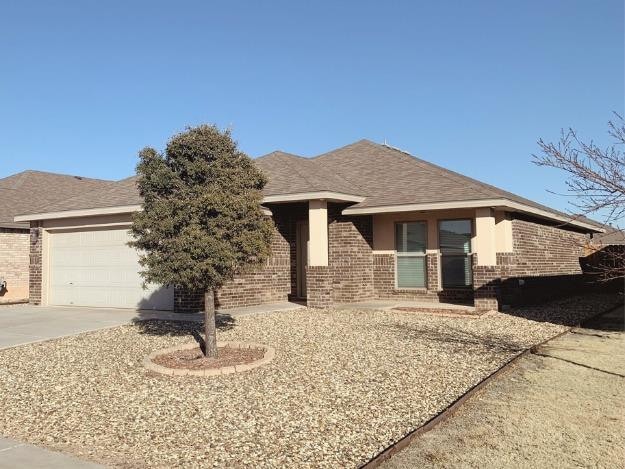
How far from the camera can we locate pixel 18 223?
62.2 feet

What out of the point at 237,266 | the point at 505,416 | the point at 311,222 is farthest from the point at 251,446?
the point at 311,222

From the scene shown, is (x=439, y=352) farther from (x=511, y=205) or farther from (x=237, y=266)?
(x=511, y=205)

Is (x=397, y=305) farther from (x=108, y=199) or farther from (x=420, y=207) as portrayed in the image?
(x=108, y=199)

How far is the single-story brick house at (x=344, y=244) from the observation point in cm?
1384

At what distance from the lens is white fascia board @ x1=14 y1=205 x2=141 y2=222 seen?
558 inches

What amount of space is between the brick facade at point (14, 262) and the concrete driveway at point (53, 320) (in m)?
3.17

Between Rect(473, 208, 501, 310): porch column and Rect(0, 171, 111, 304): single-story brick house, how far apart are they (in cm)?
1463

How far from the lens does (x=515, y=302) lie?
14336 mm

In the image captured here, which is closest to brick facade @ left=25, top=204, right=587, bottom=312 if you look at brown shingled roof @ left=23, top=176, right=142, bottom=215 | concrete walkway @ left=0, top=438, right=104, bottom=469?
brown shingled roof @ left=23, top=176, right=142, bottom=215

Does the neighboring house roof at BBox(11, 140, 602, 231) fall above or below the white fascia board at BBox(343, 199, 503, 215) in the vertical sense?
above

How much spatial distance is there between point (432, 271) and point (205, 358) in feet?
28.8

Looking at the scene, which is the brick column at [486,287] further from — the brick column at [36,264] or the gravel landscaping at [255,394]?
the brick column at [36,264]

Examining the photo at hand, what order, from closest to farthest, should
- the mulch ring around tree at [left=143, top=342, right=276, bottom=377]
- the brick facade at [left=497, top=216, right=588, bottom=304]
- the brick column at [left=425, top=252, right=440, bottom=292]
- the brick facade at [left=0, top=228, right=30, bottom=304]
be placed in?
the mulch ring around tree at [left=143, top=342, right=276, bottom=377] → the brick facade at [left=497, top=216, right=588, bottom=304] → the brick column at [left=425, top=252, right=440, bottom=292] → the brick facade at [left=0, top=228, right=30, bottom=304]

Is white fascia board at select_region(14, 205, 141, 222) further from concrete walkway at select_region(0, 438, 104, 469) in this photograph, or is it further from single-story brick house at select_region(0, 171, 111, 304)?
concrete walkway at select_region(0, 438, 104, 469)
